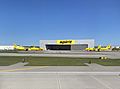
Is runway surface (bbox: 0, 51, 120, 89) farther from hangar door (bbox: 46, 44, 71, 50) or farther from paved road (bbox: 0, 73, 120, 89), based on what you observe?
hangar door (bbox: 46, 44, 71, 50)

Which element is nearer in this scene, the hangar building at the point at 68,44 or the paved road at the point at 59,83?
the paved road at the point at 59,83

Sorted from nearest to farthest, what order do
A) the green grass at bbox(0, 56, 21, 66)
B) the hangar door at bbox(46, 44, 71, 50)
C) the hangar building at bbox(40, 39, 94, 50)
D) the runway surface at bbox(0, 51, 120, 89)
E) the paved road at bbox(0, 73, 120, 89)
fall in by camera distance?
the paved road at bbox(0, 73, 120, 89) < the runway surface at bbox(0, 51, 120, 89) < the green grass at bbox(0, 56, 21, 66) < the hangar building at bbox(40, 39, 94, 50) < the hangar door at bbox(46, 44, 71, 50)

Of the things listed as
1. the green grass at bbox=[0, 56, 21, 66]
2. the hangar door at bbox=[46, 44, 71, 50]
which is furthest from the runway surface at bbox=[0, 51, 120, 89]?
the hangar door at bbox=[46, 44, 71, 50]

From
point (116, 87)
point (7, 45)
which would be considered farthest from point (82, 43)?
point (116, 87)

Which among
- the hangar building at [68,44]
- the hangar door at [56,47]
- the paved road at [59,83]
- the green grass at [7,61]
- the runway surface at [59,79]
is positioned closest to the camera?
the paved road at [59,83]

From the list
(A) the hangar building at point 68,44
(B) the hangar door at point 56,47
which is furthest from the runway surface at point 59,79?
(B) the hangar door at point 56,47

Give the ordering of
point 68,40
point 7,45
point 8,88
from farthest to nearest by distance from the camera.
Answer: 1. point 7,45
2. point 68,40
3. point 8,88

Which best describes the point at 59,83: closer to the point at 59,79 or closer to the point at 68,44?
the point at 59,79

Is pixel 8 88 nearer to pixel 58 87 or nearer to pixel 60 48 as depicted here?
pixel 58 87

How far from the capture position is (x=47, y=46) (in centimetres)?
11169

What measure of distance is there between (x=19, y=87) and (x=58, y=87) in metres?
1.87

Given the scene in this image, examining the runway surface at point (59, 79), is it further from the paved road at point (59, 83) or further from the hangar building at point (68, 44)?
the hangar building at point (68, 44)

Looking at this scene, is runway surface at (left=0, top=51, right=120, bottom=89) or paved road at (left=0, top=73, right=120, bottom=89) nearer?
paved road at (left=0, top=73, right=120, bottom=89)

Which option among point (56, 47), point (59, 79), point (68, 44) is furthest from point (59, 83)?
point (56, 47)
